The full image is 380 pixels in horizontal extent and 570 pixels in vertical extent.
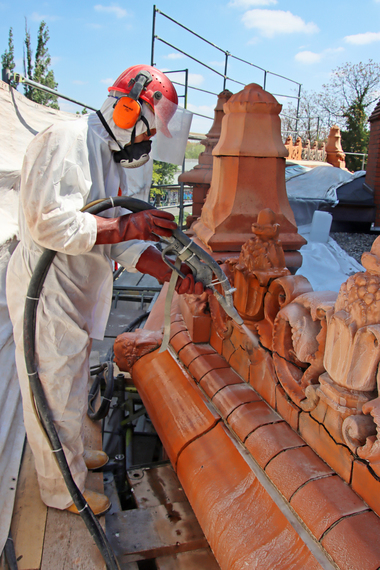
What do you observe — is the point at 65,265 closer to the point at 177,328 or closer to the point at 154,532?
the point at 177,328

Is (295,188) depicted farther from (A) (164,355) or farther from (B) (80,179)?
(B) (80,179)

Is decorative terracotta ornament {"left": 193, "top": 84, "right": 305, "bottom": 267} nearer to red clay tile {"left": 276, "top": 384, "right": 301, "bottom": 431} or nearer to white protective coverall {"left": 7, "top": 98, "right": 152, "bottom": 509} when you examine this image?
white protective coverall {"left": 7, "top": 98, "right": 152, "bottom": 509}

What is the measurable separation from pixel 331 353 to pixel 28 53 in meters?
25.3

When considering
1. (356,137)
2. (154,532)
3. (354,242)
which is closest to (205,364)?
(154,532)

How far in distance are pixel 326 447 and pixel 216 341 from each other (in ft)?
3.67

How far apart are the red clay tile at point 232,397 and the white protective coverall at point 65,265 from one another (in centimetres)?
71

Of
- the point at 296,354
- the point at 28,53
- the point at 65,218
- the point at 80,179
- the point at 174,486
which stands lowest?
the point at 174,486

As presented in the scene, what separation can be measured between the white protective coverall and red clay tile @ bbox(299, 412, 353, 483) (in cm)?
112

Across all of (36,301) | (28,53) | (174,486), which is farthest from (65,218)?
(28,53)

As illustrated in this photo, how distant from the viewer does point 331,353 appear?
139 cm

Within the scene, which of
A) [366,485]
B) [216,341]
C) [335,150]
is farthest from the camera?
[335,150]

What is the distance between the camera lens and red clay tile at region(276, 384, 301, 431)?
175 centimetres

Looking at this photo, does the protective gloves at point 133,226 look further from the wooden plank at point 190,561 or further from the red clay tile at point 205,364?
the wooden plank at point 190,561

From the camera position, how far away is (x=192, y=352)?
8.54 ft
